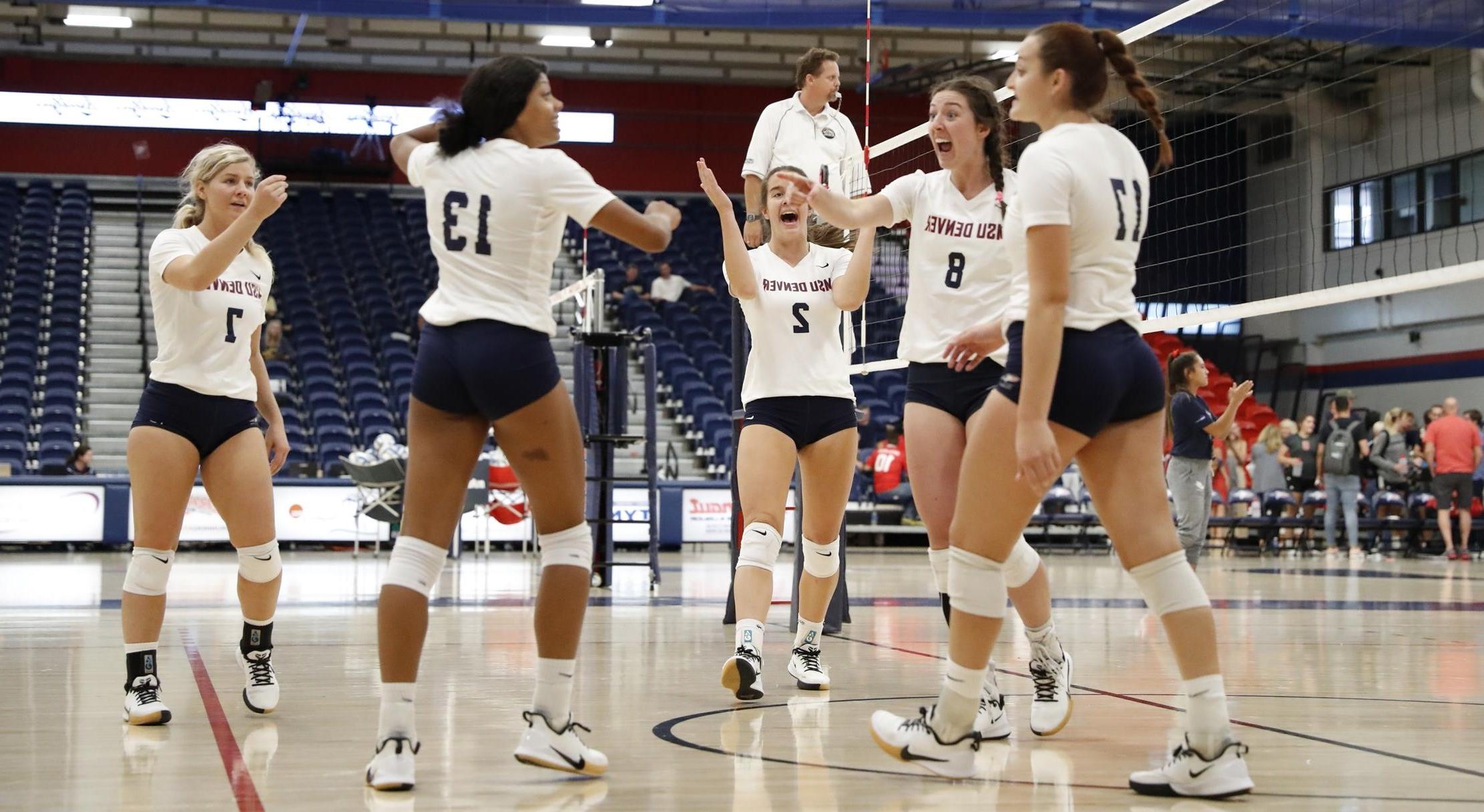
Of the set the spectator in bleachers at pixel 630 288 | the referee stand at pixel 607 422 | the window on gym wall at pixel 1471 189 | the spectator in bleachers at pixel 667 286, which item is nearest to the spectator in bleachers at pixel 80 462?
the referee stand at pixel 607 422

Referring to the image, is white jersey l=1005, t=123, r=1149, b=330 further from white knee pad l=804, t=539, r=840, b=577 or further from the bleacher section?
the bleacher section

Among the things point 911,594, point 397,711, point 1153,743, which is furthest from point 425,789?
point 911,594

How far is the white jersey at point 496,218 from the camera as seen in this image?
342 cm

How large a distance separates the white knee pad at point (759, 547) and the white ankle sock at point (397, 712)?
6.18ft

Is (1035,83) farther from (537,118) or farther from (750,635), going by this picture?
(750,635)

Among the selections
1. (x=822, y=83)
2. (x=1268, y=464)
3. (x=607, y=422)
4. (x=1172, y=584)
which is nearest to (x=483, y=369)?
(x=1172, y=584)

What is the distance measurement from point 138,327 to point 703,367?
873 cm

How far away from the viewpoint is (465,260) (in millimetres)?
3436

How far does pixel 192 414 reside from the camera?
4.49 metres

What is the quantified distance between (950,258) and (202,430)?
7.75ft

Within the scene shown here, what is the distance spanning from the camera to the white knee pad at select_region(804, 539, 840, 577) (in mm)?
5316

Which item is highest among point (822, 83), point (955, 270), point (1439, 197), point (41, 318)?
point (1439, 197)

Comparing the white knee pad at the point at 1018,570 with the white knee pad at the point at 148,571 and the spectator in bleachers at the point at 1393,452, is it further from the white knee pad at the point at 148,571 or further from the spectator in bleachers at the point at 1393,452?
the spectator in bleachers at the point at 1393,452

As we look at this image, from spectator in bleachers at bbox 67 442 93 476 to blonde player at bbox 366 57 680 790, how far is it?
14.5 metres
